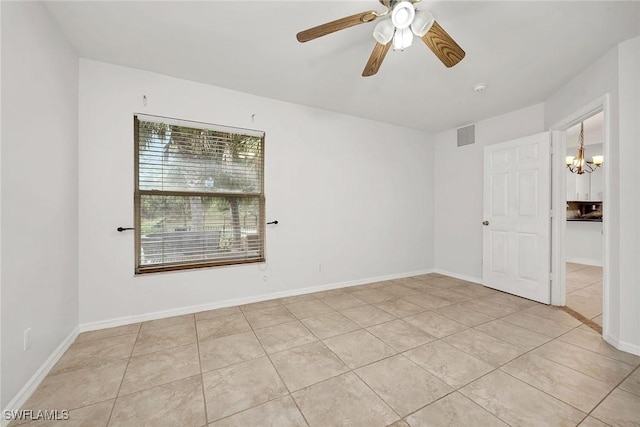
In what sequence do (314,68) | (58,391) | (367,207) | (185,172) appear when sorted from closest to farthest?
(58,391), (314,68), (185,172), (367,207)

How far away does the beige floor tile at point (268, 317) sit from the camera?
8.75 feet

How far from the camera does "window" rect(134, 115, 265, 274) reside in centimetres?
272

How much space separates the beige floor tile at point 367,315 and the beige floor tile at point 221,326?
1.10m

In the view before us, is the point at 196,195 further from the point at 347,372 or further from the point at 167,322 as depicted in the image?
the point at 347,372

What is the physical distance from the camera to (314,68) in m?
2.64

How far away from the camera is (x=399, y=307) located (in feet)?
10.2

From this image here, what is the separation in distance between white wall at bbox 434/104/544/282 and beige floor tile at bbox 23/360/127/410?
4589 mm

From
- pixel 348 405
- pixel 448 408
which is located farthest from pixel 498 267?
pixel 348 405

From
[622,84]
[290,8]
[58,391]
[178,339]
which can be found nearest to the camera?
[58,391]

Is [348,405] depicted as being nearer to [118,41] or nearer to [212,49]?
[212,49]

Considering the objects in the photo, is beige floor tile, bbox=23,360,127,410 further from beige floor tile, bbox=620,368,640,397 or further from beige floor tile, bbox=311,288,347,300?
beige floor tile, bbox=620,368,640,397

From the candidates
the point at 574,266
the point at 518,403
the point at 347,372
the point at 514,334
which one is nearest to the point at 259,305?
the point at 347,372

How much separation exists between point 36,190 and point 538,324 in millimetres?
4432

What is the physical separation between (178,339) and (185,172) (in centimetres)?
169
